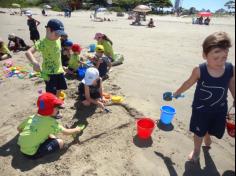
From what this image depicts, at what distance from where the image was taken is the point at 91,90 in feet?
15.9

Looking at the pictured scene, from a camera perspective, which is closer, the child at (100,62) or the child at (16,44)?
the child at (100,62)

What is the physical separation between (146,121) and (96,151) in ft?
2.91

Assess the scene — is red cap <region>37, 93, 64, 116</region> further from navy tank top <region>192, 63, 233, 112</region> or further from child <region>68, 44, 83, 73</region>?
child <region>68, 44, 83, 73</region>

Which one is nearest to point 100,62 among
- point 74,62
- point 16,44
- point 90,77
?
point 74,62

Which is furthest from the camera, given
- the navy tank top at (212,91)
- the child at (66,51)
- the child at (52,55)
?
the child at (66,51)

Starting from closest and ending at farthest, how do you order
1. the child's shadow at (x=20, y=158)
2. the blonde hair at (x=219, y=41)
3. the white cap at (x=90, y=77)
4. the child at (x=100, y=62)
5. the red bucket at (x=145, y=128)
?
the blonde hair at (x=219, y=41) < the child's shadow at (x=20, y=158) < the red bucket at (x=145, y=128) < the white cap at (x=90, y=77) < the child at (x=100, y=62)

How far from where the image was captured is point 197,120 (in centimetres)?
308

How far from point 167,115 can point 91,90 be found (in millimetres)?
1505

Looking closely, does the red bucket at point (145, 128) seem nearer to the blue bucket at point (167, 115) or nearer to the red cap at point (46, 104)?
the blue bucket at point (167, 115)

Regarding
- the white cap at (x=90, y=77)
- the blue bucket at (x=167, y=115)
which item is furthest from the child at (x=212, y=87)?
the white cap at (x=90, y=77)

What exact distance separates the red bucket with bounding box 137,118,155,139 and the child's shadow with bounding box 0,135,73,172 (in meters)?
1.03

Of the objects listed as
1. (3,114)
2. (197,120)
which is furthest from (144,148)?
(3,114)

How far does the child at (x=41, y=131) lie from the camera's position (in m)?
3.34

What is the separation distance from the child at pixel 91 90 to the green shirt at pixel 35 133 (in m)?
1.32
